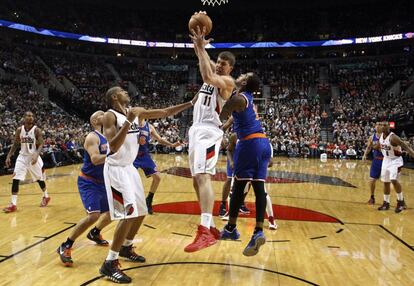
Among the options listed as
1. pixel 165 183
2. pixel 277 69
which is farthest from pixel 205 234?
pixel 277 69

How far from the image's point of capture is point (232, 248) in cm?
537

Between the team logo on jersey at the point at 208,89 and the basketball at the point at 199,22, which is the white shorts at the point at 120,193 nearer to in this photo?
the team logo on jersey at the point at 208,89

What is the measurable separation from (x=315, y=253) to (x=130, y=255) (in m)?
2.36

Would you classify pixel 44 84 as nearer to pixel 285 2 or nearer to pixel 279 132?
pixel 279 132

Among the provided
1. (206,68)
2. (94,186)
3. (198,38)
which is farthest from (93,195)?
(198,38)

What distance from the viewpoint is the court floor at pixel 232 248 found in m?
4.17

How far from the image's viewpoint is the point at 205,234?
13.0 ft

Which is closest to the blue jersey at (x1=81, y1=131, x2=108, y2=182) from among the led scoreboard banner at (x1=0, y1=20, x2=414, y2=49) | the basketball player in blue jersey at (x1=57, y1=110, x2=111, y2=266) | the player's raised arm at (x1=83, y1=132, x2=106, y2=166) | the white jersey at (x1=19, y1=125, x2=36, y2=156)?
the basketball player in blue jersey at (x1=57, y1=110, x2=111, y2=266)

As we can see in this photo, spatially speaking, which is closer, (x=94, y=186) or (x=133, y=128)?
(x=133, y=128)

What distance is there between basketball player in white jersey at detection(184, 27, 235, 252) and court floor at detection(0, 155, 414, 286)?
650 mm

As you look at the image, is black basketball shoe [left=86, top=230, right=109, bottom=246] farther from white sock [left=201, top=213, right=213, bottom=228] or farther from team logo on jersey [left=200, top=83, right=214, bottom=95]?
team logo on jersey [left=200, top=83, right=214, bottom=95]

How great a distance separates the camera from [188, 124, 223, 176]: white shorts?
4172 mm

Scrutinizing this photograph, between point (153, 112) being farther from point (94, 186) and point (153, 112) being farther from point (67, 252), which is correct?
point (67, 252)

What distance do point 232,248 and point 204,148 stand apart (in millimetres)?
1853
